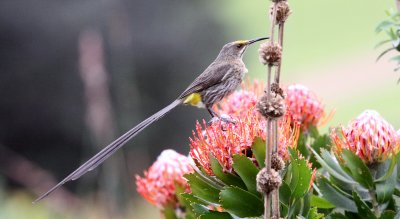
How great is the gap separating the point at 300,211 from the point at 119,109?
443 inches

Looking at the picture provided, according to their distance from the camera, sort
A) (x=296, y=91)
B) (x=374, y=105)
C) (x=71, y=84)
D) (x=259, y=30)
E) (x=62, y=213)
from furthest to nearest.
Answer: (x=374, y=105), (x=259, y=30), (x=71, y=84), (x=62, y=213), (x=296, y=91)

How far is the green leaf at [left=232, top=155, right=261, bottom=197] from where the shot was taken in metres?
2.21

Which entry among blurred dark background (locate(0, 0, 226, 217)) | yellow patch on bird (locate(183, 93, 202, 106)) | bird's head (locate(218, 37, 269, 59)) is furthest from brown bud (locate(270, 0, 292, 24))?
blurred dark background (locate(0, 0, 226, 217))

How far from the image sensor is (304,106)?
3246 millimetres

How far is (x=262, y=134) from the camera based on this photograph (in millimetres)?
2367

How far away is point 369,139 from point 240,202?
0.52 m

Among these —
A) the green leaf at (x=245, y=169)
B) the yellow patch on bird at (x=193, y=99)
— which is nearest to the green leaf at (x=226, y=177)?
the green leaf at (x=245, y=169)

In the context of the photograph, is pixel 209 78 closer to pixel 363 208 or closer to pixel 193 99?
pixel 193 99

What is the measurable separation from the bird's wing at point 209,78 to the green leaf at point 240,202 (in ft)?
6.23

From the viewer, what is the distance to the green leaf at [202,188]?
2355 millimetres

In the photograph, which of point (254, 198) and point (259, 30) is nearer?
point (254, 198)

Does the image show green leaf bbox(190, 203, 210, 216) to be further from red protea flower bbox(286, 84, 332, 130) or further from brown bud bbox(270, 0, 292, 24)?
red protea flower bbox(286, 84, 332, 130)

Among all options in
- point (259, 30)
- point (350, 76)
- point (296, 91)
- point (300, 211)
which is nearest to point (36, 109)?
point (259, 30)

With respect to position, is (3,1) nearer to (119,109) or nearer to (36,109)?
(36,109)
